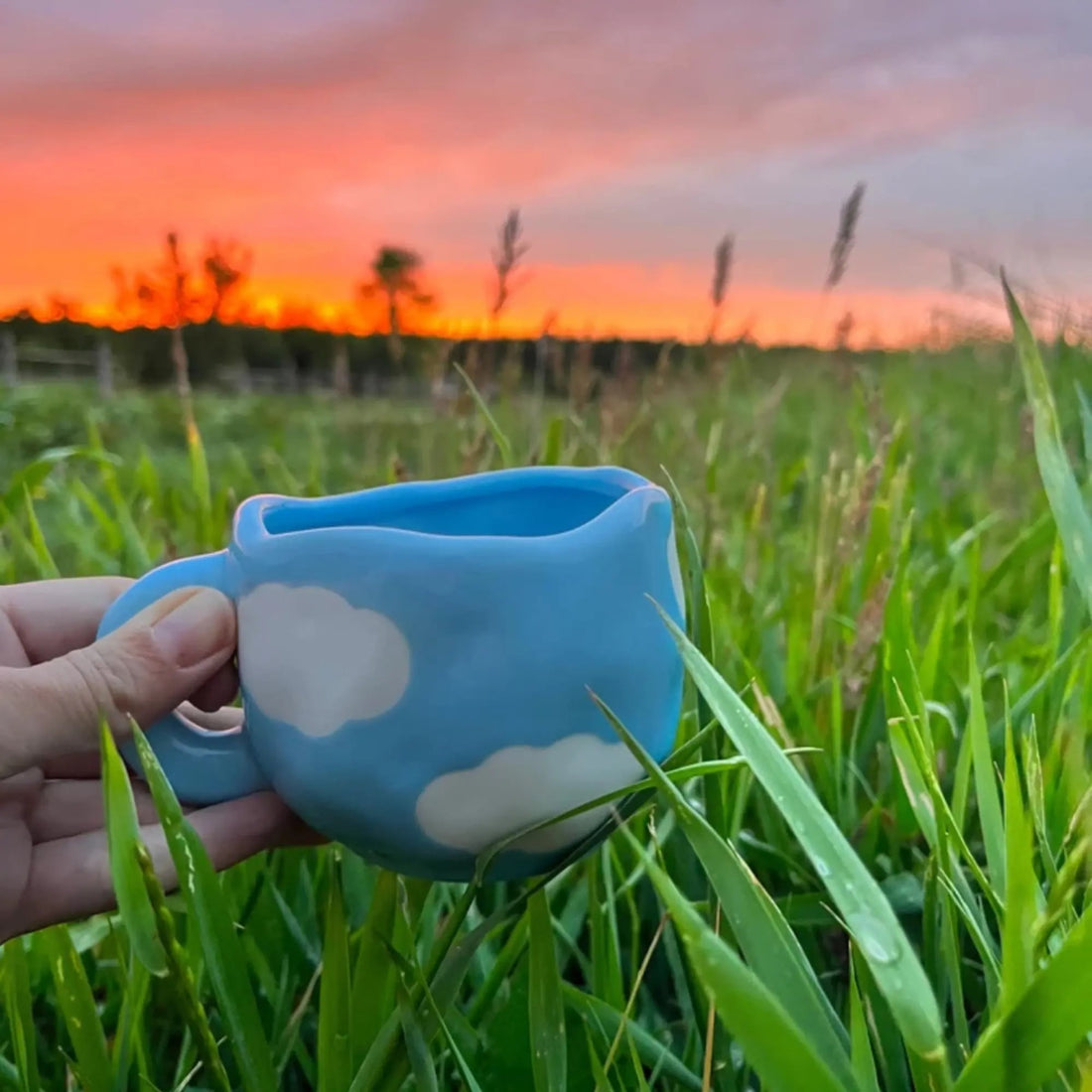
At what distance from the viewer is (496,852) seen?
0.54m

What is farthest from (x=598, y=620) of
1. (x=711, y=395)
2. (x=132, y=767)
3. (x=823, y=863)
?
(x=711, y=395)

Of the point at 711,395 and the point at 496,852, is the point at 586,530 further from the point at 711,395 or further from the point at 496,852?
the point at 711,395

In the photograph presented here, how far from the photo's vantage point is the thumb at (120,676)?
58 cm

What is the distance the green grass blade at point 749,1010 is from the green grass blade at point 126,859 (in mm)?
241

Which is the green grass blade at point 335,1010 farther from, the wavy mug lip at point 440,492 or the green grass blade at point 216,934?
the wavy mug lip at point 440,492

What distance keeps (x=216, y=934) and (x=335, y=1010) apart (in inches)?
3.1

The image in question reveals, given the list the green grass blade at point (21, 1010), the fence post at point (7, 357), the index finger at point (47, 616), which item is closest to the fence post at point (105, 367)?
the fence post at point (7, 357)

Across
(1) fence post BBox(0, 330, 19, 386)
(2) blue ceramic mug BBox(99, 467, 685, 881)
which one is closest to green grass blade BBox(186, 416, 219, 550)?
(2) blue ceramic mug BBox(99, 467, 685, 881)

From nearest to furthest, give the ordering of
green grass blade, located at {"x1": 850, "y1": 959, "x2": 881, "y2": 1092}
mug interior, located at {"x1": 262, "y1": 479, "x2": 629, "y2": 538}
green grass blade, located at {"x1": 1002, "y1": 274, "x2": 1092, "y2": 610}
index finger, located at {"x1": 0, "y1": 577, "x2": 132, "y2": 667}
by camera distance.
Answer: green grass blade, located at {"x1": 850, "y1": 959, "x2": 881, "y2": 1092}
green grass blade, located at {"x1": 1002, "y1": 274, "x2": 1092, "y2": 610}
mug interior, located at {"x1": 262, "y1": 479, "x2": 629, "y2": 538}
index finger, located at {"x1": 0, "y1": 577, "x2": 132, "y2": 667}

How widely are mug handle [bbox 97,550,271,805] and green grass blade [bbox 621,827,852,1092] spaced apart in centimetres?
32

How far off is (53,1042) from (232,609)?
0.41 metres

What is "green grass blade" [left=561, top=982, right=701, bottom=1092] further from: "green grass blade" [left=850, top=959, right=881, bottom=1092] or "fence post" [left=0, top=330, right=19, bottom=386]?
"fence post" [left=0, top=330, right=19, bottom=386]

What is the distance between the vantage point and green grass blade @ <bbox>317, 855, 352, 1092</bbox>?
576 millimetres

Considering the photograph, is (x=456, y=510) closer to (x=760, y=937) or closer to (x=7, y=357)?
(x=760, y=937)
